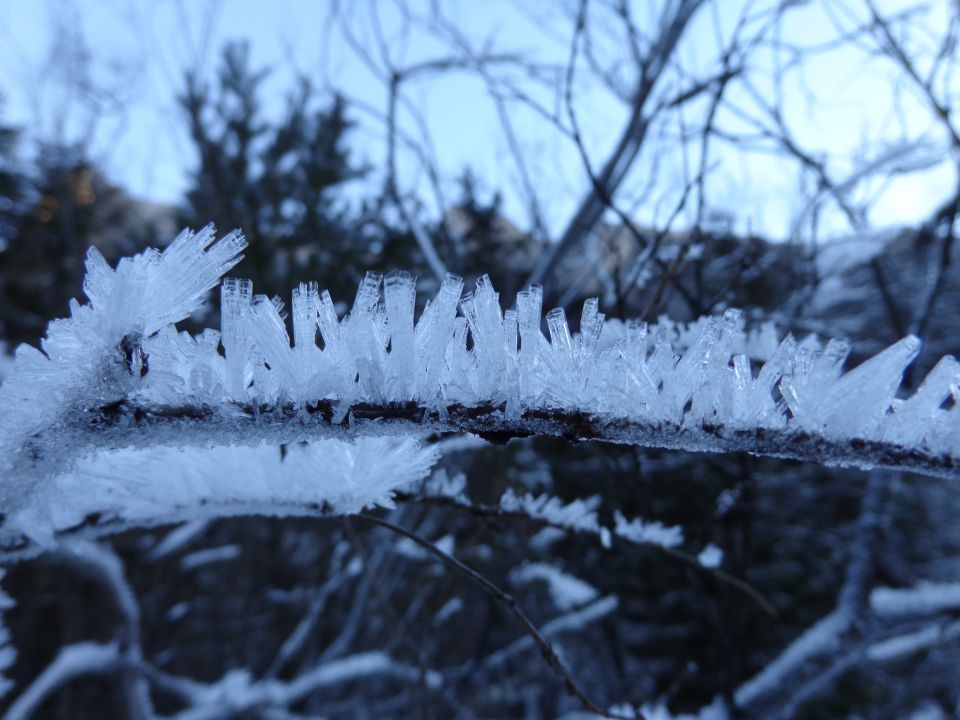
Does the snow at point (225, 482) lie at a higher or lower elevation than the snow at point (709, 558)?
higher

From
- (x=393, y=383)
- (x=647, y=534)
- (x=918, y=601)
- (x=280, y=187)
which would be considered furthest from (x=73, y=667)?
(x=280, y=187)

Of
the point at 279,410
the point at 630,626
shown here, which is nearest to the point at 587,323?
the point at 279,410

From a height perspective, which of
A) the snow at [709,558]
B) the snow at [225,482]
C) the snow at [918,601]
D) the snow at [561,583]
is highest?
the snow at [225,482]

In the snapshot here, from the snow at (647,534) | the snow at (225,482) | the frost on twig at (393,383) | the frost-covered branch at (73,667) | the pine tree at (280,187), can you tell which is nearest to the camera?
the frost on twig at (393,383)

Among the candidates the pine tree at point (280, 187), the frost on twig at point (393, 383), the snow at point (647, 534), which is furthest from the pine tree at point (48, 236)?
the frost on twig at point (393, 383)

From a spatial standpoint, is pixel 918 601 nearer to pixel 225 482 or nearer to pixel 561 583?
pixel 561 583

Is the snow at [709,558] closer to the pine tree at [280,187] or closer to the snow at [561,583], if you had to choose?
the snow at [561,583]

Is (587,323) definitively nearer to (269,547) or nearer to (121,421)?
(121,421)

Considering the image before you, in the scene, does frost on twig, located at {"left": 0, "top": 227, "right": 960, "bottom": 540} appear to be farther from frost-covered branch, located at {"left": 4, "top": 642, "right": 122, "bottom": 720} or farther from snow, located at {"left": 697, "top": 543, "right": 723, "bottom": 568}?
frost-covered branch, located at {"left": 4, "top": 642, "right": 122, "bottom": 720}

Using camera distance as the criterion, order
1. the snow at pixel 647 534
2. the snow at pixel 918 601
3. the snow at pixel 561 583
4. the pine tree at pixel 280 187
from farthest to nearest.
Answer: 1. the pine tree at pixel 280 187
2. the snow at pixel 561 583
3. the snow at pixel 918 601
4. the snow at pixel 647 534
